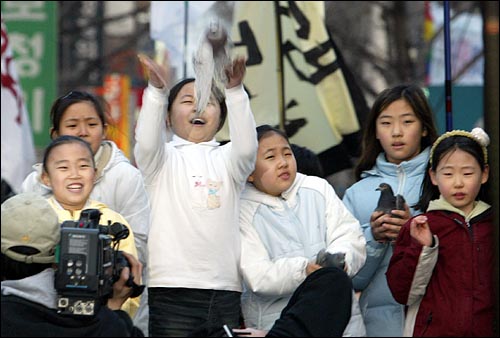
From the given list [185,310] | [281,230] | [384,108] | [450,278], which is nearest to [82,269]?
[185,310]

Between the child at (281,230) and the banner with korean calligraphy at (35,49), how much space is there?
818 cm

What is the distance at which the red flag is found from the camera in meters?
8.81

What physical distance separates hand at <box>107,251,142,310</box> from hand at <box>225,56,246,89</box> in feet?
2.76

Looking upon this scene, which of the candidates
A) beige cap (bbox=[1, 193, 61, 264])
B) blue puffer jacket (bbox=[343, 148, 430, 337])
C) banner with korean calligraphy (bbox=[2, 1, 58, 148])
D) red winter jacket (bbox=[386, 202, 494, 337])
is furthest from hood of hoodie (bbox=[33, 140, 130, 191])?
banner with korean calligraphy (bbox=[2, 1, 58, 148])

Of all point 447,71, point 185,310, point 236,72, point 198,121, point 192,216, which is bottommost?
point 185,310

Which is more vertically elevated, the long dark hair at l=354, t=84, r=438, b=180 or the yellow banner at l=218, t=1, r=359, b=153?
the yellow banner at l=218, t=1, r=359, b=153

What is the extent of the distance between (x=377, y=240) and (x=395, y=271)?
49 centimetres

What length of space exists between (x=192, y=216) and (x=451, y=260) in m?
1.10

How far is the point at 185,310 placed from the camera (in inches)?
198

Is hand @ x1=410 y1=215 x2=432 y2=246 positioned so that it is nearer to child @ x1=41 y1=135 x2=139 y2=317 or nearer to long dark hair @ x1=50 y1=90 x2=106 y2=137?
child @ x1=41 y1=135 x2=139 y2=317

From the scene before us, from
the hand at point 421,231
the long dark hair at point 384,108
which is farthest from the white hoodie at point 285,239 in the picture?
the long dark hair at point 384,108

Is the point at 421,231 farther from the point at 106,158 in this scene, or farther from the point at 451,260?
the point at 106,158

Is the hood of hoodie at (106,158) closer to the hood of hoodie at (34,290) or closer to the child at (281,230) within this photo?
the child at (281,230)

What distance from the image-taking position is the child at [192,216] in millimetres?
5023
